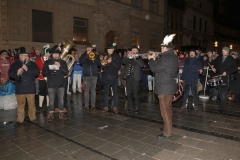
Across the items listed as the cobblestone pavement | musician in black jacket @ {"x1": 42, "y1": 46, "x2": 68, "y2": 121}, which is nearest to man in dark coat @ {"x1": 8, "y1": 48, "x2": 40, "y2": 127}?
musician in black jacket @ {"x1": 42, "y1": 46, "x2": 68, "y2": 121}

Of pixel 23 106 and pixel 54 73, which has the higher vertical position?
pixel 54 73

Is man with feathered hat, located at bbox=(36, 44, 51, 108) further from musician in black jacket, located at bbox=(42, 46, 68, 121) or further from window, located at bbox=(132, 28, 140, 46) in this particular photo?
window, located at bbox=(132, 28, 140, 46)

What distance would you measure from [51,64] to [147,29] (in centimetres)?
1707

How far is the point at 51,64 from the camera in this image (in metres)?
6.13

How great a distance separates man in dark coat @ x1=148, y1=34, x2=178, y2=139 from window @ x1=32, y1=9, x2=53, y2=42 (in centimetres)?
979

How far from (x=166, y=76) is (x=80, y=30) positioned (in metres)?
11.6

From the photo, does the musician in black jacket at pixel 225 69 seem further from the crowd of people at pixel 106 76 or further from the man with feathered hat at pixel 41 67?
the man with feathered hat at pixel 41 67

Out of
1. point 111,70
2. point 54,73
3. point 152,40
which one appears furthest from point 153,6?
point 54,73

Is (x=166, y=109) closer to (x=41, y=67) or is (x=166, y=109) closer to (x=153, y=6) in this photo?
(x=41, y=67)

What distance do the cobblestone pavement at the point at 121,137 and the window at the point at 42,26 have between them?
6724 mm

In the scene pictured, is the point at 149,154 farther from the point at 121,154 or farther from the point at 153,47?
the point at 153,47

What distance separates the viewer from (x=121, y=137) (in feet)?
16.4

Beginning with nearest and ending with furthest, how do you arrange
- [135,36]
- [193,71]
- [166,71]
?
[166,71] < [193,71] < [135,36]

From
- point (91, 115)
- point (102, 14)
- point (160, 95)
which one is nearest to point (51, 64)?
point (91, 115)
